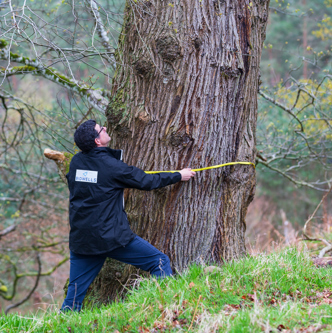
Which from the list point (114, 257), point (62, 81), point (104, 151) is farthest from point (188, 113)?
point (62, 81)

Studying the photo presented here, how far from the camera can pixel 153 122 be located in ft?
12.3

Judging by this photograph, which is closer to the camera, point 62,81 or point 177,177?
point 177,177

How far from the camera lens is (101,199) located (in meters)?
3.32

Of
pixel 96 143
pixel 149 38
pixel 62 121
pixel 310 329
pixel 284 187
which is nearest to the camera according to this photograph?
pixel 310 329

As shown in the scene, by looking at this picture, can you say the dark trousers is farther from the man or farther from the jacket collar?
the jacket collar

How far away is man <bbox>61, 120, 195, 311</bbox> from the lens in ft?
10.8

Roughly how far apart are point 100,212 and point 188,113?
1370mm

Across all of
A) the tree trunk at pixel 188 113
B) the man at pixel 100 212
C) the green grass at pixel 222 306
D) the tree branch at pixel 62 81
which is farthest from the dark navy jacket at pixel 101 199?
the tree branch at pixel 62 81

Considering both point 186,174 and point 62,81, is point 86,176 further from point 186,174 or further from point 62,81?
point 62,81

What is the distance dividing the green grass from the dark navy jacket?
0.57m

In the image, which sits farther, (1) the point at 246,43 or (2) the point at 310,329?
(1) the point at 246,43

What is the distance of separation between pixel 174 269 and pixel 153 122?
5.23 ft

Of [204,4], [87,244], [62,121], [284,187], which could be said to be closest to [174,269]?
[87,244]

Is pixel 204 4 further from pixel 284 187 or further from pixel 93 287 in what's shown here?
pixel 284 187
